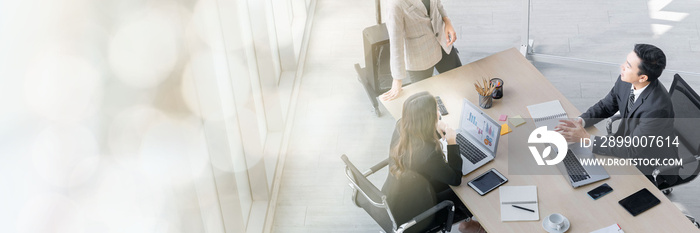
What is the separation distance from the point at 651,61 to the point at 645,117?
326 millimetres

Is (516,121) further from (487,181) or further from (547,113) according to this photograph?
(487,181)

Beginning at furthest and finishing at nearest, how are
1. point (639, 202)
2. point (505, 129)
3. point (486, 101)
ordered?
point (486, 101), point (505, 129), point (639, 202)

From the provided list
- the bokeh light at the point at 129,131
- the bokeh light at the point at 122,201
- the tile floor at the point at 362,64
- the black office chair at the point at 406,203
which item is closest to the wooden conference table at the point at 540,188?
the black office chair at the point at 406,203

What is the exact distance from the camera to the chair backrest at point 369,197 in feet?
11.7

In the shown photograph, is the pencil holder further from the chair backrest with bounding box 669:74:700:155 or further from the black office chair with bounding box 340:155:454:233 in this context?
the chair backrest with bounding box 669:74:700:155

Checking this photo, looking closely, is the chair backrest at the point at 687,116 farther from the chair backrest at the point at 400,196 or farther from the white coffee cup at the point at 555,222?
the chair backrest at the point at 400,196

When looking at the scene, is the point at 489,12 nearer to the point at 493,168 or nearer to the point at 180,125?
the point at 493,168

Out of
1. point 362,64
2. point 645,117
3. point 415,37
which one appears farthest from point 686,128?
point 362,64

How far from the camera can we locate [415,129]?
11.6 feet

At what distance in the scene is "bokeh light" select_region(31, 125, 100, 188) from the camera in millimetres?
1735

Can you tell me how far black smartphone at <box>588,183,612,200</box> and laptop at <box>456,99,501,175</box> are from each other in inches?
22.8

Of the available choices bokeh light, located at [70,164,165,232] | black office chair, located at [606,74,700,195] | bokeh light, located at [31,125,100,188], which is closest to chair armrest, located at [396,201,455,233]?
black office chair, located at [606,74,700,195]

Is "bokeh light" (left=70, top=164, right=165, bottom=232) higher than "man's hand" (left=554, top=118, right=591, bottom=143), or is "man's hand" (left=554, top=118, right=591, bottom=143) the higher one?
"bokeh light" (left=70, top=164, right=165, bottom=232)

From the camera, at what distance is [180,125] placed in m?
2.71
